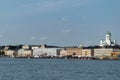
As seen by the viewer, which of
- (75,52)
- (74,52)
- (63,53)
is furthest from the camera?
(63,53)

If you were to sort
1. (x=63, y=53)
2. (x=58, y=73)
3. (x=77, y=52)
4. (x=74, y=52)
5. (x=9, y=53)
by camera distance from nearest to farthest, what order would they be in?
(x=58, y=73), (x=77, y=52), (x=74, y=52), (x=63, y=53), (x=9, y=53)

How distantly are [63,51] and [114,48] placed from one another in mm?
21425

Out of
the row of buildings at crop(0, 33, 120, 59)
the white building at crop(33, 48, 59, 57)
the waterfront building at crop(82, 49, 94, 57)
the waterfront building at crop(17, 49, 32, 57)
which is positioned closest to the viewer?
the row of buildings at crop(0, 33, 120, 59)

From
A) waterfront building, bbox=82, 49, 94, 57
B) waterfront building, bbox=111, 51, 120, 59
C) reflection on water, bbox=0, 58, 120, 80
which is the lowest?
reflection on water, bbox=0, 58, 120, 80

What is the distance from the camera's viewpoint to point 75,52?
6289 inches

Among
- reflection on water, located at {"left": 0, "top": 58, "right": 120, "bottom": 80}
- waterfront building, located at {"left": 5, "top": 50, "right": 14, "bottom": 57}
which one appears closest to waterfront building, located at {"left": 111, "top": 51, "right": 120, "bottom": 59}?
waterfront building, located at {"left": 5, "top": 50, "right": 14, "bottom": 57}

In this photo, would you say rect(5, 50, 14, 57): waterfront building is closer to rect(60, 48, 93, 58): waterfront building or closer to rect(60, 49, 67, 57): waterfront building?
rect(60, 49, 67, 57): waterfront building

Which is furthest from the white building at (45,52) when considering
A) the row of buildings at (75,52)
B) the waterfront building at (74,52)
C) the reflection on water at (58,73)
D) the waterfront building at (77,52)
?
the reflection on water at (58,73)

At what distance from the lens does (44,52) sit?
174875 mm

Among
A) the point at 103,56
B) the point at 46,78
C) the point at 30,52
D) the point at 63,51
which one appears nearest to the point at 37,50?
the point at 30,52

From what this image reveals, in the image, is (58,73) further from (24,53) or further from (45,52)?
(24,53)

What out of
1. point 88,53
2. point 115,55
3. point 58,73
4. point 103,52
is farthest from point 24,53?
point 58,73

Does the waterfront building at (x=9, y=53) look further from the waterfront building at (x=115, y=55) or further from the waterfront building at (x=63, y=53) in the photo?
the waterfront building at (x=115, y=55)

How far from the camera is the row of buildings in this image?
14773 cm
